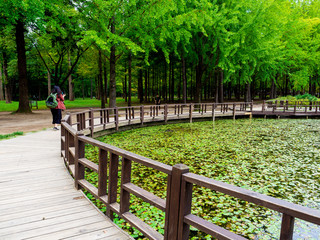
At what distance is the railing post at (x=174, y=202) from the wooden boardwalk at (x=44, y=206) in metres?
0.90

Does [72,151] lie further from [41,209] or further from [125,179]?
[125,179]

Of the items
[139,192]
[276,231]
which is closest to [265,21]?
[276,231]

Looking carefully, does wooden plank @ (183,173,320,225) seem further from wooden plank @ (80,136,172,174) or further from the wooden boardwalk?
the wooden boardwalk

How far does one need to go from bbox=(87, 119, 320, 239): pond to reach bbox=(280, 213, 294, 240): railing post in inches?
115

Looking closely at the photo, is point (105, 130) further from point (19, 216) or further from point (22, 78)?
point (22, 78)

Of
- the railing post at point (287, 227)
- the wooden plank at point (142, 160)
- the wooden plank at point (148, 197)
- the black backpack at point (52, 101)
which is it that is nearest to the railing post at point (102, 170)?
the wooden plank at point (142, 160)

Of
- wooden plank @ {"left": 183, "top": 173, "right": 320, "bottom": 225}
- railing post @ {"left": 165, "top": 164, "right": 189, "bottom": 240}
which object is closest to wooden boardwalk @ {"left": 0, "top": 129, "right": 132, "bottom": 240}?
railing post @ {"left": 165, "top": 164, "right": 189, "bottom": 240}

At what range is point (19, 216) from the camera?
3.60 metres

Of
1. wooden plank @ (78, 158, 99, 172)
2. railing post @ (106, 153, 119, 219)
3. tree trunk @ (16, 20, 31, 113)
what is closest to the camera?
railing post @ (106, 153, 119, 219)

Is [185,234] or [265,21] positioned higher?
[265,21]

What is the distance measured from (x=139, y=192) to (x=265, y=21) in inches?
1134

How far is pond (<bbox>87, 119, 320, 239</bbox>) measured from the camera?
4617 mm

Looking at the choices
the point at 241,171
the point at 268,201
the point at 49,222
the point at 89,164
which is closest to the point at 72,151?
the point at 89,164

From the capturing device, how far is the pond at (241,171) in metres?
4.62
